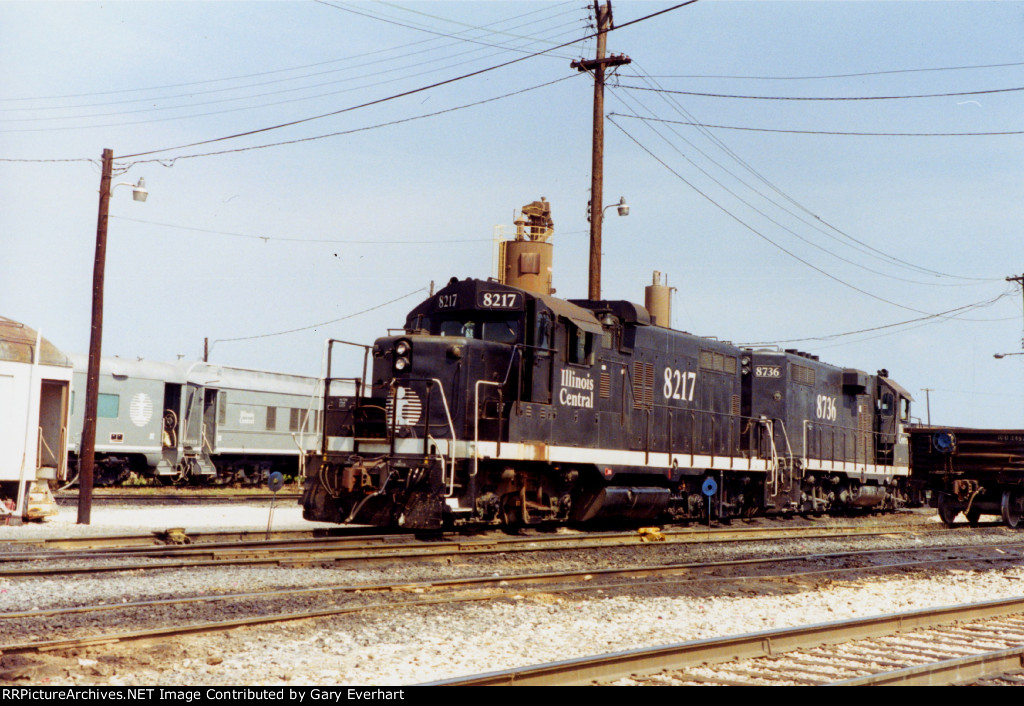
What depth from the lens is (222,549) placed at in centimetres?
1241

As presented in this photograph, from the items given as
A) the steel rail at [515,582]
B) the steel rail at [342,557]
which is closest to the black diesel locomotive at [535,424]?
the steel rail at [342,557]

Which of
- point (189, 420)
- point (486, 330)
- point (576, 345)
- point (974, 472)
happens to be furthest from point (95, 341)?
point (974, 472)

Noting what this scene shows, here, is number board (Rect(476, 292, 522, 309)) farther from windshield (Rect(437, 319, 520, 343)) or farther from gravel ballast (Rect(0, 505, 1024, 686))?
gravel ballast (Rect(0, 505, 1024, 686))

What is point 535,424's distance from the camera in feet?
46.8

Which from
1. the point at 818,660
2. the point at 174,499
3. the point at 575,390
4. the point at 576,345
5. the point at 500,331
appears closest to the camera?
the point at 818,660

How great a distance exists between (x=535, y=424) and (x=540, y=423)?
0.43 ft

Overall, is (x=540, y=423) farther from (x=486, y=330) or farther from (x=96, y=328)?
(x=96, y=328)

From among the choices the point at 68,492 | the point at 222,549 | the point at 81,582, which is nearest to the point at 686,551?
the point at 222,549

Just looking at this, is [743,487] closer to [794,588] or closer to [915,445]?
[915,445]

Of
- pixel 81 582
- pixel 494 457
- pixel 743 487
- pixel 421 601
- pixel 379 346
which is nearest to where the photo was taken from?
pixel 421 601

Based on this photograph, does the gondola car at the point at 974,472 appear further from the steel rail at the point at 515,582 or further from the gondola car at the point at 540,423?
the steel rail at the point at 515,582

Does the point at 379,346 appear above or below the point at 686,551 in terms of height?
above

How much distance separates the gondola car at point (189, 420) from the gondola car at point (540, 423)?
10.7 meters

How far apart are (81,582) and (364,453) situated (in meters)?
4.60
